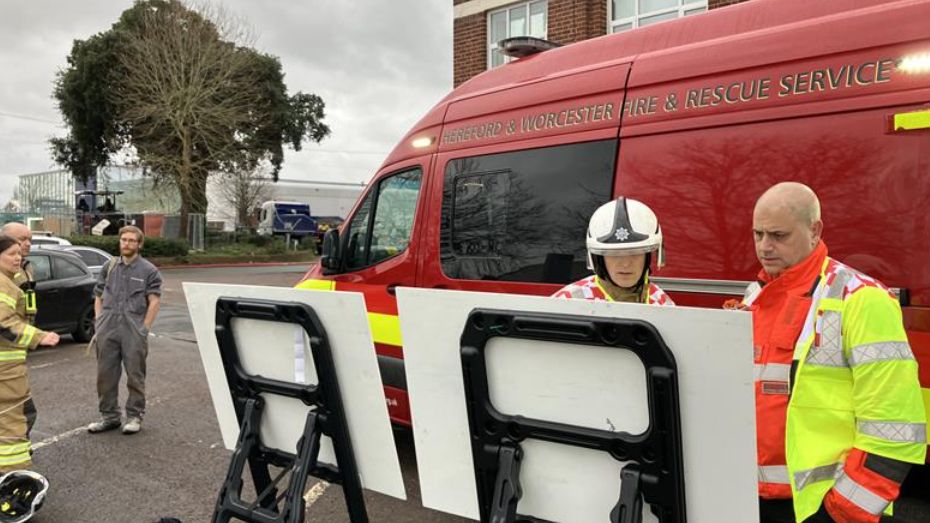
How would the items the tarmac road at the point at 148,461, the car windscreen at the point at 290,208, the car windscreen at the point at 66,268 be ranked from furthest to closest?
the car windscreen at the point at 290,208, the car windscreen at the point at 66,268, the tarmac road at the point at 148,461

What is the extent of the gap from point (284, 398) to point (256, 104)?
30.3m

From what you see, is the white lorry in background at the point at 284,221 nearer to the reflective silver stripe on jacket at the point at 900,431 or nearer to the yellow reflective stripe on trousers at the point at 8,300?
the yellow reflective stripe on trousers at the point at 8,300

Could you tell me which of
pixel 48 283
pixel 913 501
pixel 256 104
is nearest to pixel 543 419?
pixel 913 501

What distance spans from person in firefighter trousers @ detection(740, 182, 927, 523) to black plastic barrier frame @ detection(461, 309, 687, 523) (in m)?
0.49

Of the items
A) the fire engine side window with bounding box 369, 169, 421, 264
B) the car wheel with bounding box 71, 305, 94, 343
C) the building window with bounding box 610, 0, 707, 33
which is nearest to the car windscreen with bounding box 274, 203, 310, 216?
the car wheel with bounding box 71, 305, 94, 343

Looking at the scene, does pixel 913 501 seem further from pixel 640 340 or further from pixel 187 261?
pixel 187 261

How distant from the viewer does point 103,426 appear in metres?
5.22

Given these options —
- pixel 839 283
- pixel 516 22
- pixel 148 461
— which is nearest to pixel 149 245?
pixel 516 22

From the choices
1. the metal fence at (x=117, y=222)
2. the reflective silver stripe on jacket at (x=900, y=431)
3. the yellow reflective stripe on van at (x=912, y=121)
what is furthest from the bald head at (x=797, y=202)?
the metal fence at (x=117, y=222)

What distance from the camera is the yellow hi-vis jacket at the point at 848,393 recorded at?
1.53 metres

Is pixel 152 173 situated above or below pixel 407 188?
above

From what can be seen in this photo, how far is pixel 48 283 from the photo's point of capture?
888 cm

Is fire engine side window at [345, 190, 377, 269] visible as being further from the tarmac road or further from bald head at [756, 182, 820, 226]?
bald head at [756, 182, 820, 226]

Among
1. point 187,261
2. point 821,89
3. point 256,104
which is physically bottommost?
point 187,261
